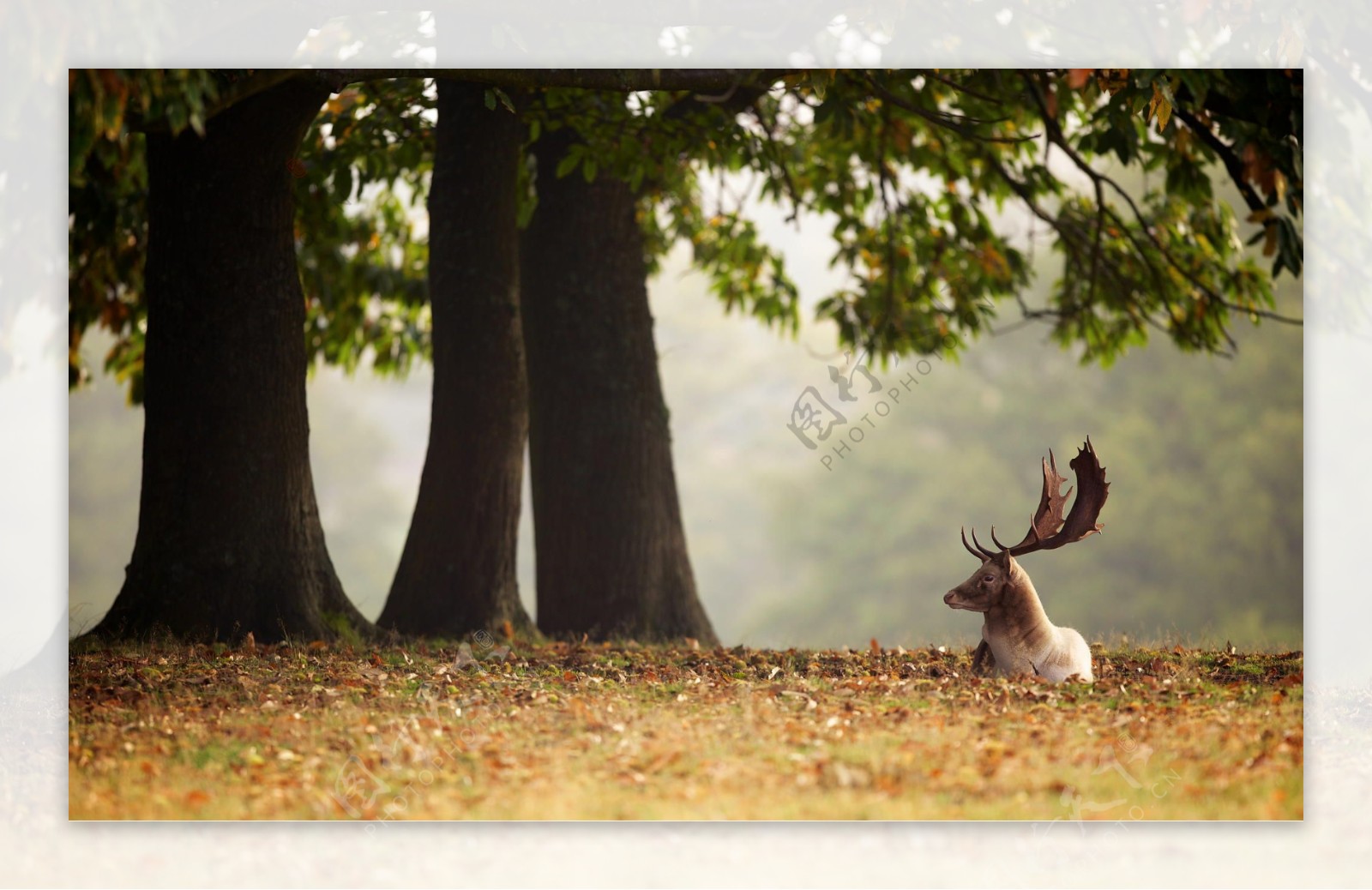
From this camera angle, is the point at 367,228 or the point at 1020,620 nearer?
the point at 1020,620

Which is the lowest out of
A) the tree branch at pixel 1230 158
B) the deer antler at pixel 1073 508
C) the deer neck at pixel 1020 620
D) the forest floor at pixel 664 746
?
the forest floor at pixel 664 746

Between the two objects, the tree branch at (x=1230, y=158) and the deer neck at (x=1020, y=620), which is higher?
the tree branch at (x=1230, y=158)

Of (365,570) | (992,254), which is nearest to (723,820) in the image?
(992,254)

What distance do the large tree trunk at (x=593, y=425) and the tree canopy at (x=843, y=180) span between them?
488 millimetres

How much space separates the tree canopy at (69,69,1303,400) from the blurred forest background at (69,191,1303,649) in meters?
7.93

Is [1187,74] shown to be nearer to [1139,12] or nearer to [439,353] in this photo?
[1139,12]

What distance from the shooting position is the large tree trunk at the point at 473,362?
25.6ft

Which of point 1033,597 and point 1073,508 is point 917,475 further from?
point 1033,597

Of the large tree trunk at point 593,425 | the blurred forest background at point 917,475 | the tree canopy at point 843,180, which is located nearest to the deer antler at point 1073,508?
the tree canopy at point 843,180

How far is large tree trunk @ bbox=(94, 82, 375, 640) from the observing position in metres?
6.50

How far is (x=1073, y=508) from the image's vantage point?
5.96 meters

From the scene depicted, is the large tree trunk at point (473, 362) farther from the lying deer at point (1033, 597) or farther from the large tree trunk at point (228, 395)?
the lying deer at point (1033, 597)

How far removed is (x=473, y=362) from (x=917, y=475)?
22.1m

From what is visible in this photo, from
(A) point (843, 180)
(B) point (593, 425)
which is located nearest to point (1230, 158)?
(A) point (843, 180)
